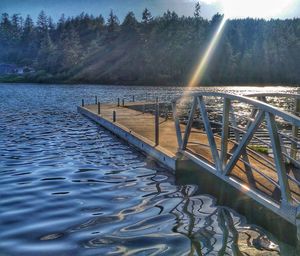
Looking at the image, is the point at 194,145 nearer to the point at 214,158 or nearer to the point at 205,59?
the point at 214,158

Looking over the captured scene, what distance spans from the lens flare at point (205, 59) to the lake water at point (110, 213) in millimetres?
124595

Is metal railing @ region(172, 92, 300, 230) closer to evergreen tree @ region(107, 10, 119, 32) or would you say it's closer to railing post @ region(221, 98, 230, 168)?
railing post @ region(221, 98, 230, 168)

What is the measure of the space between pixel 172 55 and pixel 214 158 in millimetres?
142926

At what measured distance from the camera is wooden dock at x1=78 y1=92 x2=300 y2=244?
8.14 meters

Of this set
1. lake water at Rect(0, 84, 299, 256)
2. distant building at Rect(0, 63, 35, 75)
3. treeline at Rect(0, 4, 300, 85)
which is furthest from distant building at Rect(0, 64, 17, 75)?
lake water at Rect(0, 84, 299, 256)

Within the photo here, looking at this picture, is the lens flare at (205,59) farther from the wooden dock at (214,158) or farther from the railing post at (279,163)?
the railing post at (279,163)

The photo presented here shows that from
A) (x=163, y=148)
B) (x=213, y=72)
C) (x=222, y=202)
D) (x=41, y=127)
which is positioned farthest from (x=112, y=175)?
(x=213, y=72)

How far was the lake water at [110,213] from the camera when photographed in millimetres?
7703

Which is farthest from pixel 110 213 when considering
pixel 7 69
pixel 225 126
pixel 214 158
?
pixel 7 69

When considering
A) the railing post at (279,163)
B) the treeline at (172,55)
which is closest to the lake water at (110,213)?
the railing post at (279,163)

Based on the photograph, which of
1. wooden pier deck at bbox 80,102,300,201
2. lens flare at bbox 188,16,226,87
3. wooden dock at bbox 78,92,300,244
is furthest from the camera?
lens flare at bbox 188,16,226,87

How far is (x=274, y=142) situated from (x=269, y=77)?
151 meters

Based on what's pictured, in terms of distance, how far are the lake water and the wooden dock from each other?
2.26ft

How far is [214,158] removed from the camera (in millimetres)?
10656
